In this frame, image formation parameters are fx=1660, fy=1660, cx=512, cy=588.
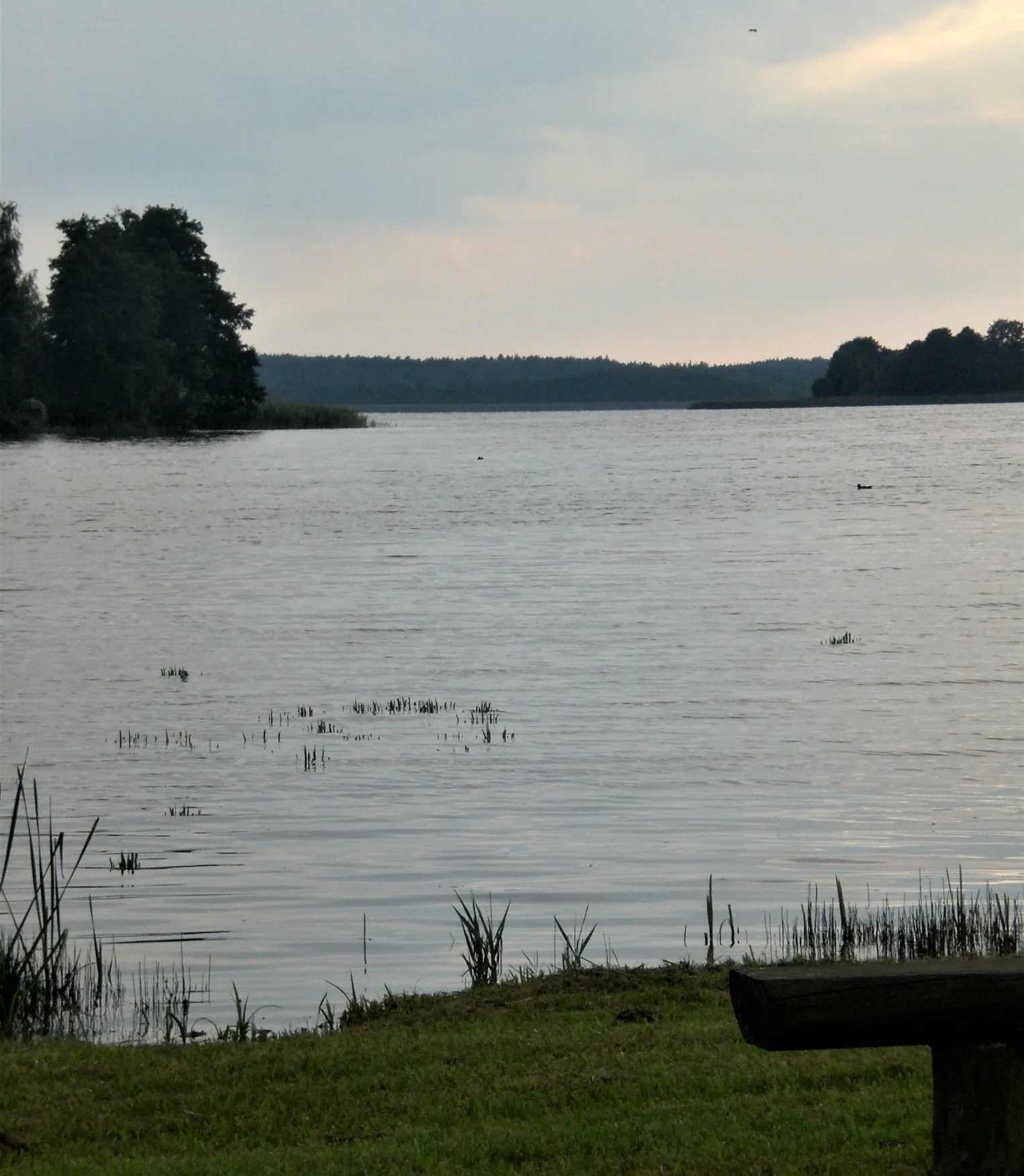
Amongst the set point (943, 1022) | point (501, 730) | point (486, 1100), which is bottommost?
point (501, 730)

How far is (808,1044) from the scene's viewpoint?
520cm

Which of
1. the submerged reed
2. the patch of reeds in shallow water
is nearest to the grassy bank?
the patch of reeds in shallow water

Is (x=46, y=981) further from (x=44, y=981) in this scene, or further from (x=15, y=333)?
(x=15, y=333)

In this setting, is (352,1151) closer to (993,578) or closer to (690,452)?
(993,578)

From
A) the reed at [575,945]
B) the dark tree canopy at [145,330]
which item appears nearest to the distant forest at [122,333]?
the dark tree canopy at [145,330]

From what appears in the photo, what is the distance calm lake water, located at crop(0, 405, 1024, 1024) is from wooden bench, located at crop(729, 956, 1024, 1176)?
16.5ft

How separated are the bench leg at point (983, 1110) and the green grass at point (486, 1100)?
2.13 ft

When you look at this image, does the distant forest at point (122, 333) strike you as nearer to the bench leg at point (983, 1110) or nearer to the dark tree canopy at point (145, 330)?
the dark tree canopy at point (145, 330)

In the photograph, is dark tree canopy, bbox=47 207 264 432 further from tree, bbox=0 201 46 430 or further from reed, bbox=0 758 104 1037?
reed, bbox=0 758 104 1037

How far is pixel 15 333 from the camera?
11112cm

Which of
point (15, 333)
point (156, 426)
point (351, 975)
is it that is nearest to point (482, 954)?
point (351, 975)

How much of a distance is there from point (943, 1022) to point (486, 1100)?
8.41 ft

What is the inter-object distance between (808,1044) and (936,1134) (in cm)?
67

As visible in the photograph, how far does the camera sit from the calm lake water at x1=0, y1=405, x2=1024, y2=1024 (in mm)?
12242
